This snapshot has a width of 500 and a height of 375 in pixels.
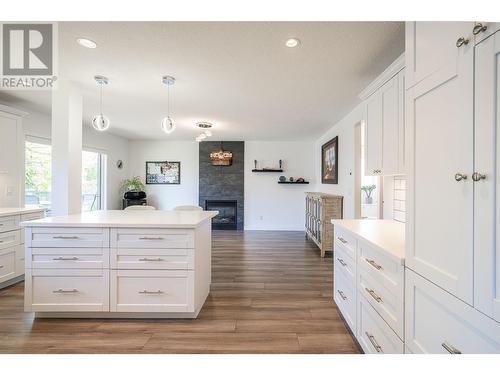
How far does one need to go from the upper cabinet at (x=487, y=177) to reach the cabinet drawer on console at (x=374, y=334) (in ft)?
2.22

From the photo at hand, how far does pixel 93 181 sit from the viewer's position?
5969 millimetres

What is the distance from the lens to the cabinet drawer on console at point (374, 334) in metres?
1.39

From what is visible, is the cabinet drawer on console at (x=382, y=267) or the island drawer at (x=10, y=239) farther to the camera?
the island drawer at (x=10, y=239)

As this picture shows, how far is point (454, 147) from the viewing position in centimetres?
98

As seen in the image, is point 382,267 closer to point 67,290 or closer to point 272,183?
point 67,290

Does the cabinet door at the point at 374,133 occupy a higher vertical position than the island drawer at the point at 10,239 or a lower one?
higher

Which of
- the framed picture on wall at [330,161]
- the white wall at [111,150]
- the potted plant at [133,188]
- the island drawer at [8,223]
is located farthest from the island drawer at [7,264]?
the framed picture on wall at [330,161]

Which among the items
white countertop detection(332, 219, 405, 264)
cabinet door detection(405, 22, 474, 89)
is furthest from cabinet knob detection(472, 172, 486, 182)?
white countertop detection(332, 219, 405, 264)

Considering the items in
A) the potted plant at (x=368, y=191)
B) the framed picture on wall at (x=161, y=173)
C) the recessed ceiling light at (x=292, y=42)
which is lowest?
the potted plant at (x=368, y=191)

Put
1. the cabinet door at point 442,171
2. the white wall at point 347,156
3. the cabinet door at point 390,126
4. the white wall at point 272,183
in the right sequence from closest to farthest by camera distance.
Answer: the cabinet door at point 442,171 < the cabinet door at point 390,126 < the white wall at point 347,156 < the white wall at point 272,183

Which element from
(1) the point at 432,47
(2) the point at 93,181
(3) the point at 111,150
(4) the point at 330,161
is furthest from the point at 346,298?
(3) the point at 111,150

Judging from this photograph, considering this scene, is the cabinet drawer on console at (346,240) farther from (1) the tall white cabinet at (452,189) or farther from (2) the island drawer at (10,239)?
(2) the island drawer at (10,239)
